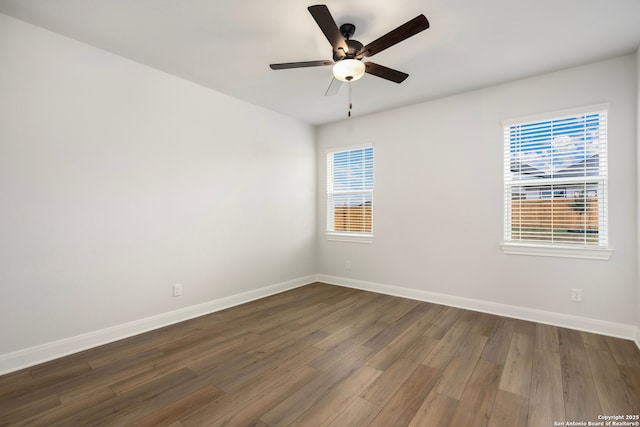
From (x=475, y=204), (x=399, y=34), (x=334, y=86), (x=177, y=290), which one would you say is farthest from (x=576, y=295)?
(x=177, y=290)

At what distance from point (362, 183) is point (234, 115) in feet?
6.91

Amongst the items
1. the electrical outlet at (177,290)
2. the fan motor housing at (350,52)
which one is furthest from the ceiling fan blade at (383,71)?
the electrical outlet at (177,290)

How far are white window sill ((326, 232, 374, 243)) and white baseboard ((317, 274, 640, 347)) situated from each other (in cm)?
63

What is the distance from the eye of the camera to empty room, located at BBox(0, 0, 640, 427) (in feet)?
6.61

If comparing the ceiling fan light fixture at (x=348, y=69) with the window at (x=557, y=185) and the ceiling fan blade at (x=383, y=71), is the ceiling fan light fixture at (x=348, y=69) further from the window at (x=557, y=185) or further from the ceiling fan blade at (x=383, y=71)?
the window at (x=557, y=185)

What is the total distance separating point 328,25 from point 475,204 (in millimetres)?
2703

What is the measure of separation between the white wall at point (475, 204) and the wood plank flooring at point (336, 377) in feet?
1.41

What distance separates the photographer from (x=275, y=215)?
438 centimetres

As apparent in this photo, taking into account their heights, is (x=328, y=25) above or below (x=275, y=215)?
above

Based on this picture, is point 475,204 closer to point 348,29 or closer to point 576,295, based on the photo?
point 576,295

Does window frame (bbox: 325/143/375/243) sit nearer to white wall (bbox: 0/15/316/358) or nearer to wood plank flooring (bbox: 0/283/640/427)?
white wall (bbox: 0/15/316/358)

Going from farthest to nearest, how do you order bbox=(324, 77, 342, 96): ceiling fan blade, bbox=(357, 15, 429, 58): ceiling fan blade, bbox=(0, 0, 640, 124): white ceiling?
bbox=(324, 77, 342, 96): ceiling fan blade → bbox=(0, 0, 640, 124): white ceiling → bbox=(357, 15, 429, 58): ceiling fan blade

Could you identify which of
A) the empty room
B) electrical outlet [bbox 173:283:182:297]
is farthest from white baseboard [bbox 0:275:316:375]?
electrical outlet [bbox 173:283:182:297]

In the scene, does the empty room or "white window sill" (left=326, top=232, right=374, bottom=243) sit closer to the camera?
the empty room
